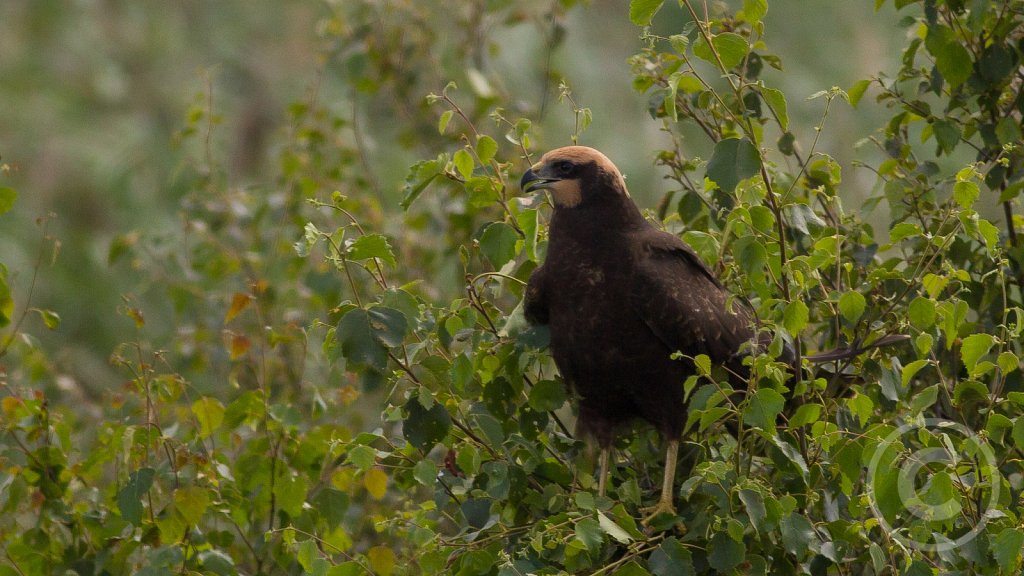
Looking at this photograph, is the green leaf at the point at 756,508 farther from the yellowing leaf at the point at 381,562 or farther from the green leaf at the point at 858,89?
the green leaf at the point at 858,89

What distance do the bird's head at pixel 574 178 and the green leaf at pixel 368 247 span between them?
83 cm

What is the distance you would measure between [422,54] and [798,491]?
13.7ft

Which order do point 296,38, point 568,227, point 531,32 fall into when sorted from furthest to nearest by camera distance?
point 296,38 < point 531,32 < point 568,227

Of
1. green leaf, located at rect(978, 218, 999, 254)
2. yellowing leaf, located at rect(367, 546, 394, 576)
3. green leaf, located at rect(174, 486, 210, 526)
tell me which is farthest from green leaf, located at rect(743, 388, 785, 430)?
green leaf, located at rect(174, 486, 210, 526)

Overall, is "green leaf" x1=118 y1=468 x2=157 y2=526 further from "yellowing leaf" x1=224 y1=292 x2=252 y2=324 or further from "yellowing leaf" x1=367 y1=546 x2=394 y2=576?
"yellowing leaf" x1=224 y1=292 x2=252 y2=324

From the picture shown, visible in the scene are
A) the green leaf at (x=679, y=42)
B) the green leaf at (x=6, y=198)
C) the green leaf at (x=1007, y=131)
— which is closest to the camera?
the green leaf at (x=679, y=42)

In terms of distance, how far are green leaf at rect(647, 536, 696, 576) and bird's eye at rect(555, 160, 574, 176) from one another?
4.52ft

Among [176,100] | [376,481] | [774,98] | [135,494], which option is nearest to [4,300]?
[135,494]

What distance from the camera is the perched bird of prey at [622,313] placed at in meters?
3.89

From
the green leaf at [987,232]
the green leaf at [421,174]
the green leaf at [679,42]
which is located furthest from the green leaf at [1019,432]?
A: the green leaf at [421,174]

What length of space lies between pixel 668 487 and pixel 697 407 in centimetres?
Result: 79

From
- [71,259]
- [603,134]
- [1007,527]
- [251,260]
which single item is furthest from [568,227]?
[71,259]

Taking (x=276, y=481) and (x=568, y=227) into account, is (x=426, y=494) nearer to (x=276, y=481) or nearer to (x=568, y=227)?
(x=276, y=481)

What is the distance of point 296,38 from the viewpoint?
13523 mm
